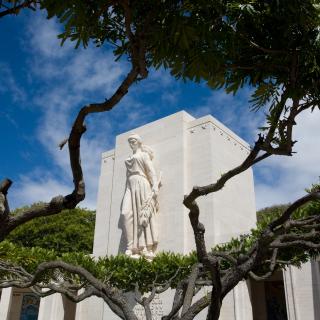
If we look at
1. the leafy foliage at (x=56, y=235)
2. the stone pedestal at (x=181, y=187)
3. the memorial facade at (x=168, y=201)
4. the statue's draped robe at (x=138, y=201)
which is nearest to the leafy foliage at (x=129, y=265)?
the memorial facade at (x=168, y=201)

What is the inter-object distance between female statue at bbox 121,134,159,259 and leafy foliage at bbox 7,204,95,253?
15.2 m

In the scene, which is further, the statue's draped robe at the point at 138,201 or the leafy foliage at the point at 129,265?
the statue's draped robe at the point at 138,201

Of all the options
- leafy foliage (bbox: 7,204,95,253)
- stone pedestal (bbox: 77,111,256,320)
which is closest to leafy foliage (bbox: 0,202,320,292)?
stone pedestal (bbox: 77,111,256,320)

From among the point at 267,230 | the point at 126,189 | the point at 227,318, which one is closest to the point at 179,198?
the point at 126,189

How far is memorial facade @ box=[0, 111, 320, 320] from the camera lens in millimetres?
16328

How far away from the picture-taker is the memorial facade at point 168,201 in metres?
16.3

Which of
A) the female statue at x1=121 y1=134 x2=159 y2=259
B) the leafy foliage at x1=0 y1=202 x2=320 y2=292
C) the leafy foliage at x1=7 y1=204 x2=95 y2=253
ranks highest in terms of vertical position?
the leafy foliage at x1=7 y1=204 x2=95 y2=253

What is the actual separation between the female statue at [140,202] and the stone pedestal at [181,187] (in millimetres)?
480

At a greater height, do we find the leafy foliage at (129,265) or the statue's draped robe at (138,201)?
the statue's draped robe at (138,201)

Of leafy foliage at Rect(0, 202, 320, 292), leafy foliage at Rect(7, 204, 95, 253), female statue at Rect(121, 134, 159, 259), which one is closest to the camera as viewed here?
leafy foliage at Rect(0, 202, 320, 292)

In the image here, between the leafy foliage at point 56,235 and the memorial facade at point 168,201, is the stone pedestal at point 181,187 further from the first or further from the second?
the leafy foliage at point 56,235

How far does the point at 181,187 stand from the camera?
17.1 meters

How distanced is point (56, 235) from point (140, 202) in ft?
52.9

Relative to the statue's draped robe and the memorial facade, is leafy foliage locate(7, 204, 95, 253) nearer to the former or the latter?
the memorial facade
